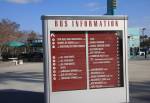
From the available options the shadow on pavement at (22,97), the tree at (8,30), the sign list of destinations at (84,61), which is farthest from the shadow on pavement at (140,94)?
the tree at (8,30)

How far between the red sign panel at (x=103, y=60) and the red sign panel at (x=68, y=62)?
200 millimetres

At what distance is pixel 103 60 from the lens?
32.0ft

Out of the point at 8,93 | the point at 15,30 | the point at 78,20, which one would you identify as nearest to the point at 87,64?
the point at 78,20

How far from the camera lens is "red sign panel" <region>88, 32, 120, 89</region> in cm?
969

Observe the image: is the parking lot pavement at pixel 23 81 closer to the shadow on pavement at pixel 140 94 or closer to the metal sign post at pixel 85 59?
the shadow on pavement at pixel 140 94

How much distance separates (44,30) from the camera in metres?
9.27

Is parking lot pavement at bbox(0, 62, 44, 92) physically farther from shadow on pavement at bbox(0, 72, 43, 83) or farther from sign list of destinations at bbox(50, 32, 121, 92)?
sign list of destinations at bbox(50, 32, 121, 92)

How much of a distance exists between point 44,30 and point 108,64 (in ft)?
5.88

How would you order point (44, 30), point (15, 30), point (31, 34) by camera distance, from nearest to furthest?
point (44, 30) < point (15, 30) < point (31, 34)

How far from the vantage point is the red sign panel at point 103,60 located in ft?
31.8

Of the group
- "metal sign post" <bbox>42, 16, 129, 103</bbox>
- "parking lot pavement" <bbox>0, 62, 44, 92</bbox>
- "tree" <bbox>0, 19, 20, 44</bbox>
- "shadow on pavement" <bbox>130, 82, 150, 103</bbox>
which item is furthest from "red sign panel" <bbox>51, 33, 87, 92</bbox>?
"tree" <bbox>0, 19, 20, 44</bbox>

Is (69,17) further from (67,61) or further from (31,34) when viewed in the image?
(31,34)

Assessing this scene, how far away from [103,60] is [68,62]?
884 millimetres

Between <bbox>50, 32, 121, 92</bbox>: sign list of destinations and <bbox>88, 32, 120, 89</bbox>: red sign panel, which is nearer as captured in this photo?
<bbox>50, 32, 121, 92</bbox>: sign list of destinations
